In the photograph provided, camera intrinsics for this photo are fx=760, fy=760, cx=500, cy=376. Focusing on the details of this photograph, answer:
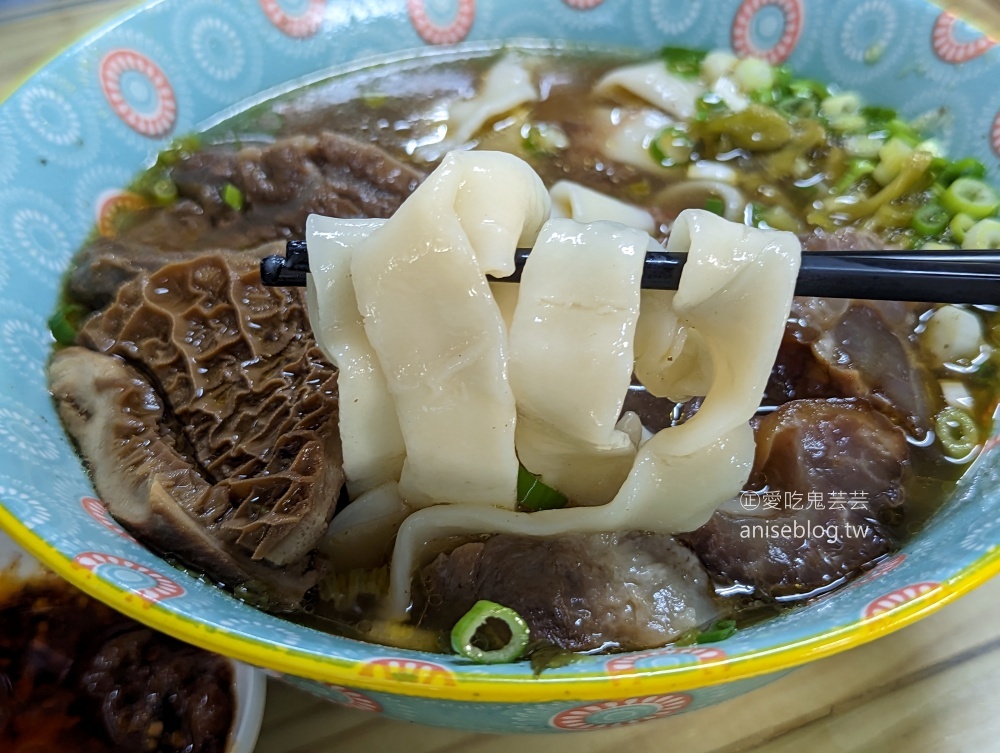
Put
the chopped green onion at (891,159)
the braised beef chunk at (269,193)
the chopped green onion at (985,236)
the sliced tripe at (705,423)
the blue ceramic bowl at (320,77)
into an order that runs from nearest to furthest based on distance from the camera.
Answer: the blue ceramic bowl at (320,77), the sliced tripe at (705,423), the chopped green onion at (985,236), the braised beef chunk at (269,193), the chopped green onion at (891,159)

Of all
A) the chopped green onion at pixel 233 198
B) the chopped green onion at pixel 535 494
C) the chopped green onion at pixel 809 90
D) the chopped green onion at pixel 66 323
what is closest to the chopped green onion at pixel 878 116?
the chopped green onion at pixel 809 90

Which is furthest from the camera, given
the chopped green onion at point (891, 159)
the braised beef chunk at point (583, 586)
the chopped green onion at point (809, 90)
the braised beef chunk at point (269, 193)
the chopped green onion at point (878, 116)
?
the chopped green onion at point (809, 90)

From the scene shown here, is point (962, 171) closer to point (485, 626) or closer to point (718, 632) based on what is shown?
point (718, 632)

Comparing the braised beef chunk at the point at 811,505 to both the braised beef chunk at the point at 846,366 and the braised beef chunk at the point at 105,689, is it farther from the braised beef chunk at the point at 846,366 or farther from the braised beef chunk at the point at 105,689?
the braised beef chunk at the point at 105,689

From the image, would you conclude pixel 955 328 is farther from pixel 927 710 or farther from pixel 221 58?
pixel 221 58

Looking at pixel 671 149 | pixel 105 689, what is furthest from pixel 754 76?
pixel 105 689

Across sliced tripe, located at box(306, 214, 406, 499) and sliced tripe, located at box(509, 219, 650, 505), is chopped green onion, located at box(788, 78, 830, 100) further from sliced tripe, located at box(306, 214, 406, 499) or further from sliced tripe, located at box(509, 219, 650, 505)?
sliced tripe, located at box(306, 214, 406, 499)

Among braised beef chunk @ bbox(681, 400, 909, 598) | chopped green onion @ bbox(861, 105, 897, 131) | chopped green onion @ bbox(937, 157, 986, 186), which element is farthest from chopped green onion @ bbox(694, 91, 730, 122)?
braised beef chunk @ bbox(681, 400, 909, 598)
